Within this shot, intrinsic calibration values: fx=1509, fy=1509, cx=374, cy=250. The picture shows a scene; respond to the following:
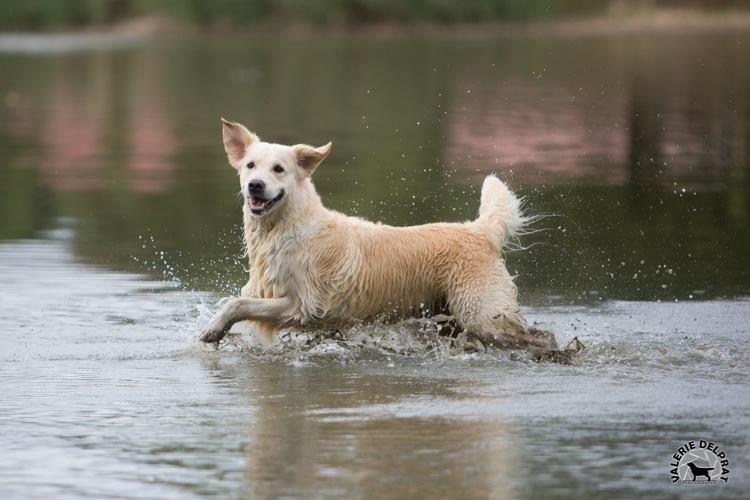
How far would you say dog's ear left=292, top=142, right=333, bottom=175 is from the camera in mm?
9586

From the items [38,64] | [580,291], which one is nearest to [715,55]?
[38,64]

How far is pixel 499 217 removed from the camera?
9992mm

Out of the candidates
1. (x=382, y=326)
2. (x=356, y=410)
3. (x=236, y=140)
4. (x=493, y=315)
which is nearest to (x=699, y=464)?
(x=356, y=410)

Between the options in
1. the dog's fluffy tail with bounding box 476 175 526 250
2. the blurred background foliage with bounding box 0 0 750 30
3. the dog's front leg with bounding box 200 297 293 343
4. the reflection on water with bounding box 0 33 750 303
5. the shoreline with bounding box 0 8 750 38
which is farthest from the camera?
the blurred background foliage with bounding box 0 0 750 30

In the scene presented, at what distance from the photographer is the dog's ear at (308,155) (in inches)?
377

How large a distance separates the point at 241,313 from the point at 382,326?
95cm

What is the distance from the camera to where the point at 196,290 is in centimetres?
1188

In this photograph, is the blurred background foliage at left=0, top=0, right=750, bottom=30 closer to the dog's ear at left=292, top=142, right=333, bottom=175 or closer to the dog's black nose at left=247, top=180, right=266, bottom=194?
the dog's ear at left=292, top=142, right=333, bottom=175

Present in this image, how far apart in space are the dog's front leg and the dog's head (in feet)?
1.89

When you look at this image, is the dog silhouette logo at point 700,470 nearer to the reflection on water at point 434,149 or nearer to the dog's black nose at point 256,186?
the dog's black nose at point 256,186

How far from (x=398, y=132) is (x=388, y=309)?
14.4 m

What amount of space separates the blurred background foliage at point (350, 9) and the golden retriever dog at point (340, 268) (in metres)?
45.0

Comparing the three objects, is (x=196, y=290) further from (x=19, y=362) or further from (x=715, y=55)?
(x=715, y=55)

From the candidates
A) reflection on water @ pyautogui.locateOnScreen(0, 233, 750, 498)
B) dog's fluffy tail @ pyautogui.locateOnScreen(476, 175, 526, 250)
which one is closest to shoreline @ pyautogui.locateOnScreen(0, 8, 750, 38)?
dog's fluffy tail @ pyautogui.locateOnScreen(476, 175, 526, 250)
